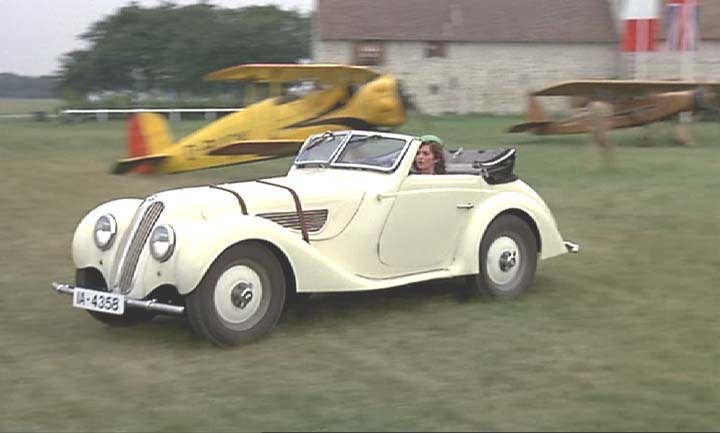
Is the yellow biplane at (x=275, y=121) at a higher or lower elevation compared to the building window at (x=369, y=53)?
lower

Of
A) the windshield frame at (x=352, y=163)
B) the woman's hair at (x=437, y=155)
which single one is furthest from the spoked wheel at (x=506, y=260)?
the windshield frame at (x=352, y=163)

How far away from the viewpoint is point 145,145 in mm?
19094

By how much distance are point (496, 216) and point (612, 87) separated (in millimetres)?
19253

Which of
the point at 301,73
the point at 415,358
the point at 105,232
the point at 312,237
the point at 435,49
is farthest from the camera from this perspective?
the point at 435,49

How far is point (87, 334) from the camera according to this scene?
25.3 feet

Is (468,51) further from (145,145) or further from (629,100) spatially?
(145,145)

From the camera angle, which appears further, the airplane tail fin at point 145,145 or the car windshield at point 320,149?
the airplane tail fin at point 145,145

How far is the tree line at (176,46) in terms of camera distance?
63.6 m

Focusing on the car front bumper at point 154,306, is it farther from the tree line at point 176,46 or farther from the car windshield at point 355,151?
the tree line at point 176,46

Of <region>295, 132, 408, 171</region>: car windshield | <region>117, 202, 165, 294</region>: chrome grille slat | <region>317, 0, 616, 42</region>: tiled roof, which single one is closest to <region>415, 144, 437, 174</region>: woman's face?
<region>295, 132, 408, 171</region>: car windshield

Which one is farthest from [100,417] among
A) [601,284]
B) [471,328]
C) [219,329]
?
[601,284]

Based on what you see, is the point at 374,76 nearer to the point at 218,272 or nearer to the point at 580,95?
the point at 580,95

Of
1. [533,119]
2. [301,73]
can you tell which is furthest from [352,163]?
[533,119]

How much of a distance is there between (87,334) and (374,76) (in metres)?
14.2
